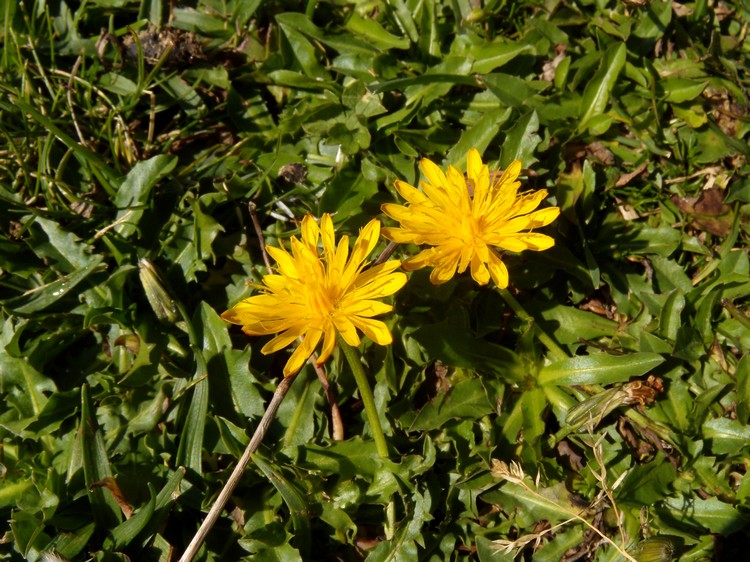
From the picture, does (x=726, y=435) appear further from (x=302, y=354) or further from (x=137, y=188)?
(x=137, y=188)

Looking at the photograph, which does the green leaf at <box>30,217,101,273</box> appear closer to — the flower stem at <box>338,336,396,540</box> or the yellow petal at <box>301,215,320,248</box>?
the yellow petal at <box>301,215,320,248</box>

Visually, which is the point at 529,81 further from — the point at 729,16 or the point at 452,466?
the point at 452,466

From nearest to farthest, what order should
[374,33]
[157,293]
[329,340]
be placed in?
[329,340] → [157,293] → [374,33]

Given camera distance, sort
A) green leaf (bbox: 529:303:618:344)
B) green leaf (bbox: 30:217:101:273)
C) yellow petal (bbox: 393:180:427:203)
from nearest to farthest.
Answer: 1. yellow petal (bbox: 393:180:427:203)
2. green leaf (bbox: 529:303:618:344)
3. green leaf (bbox: 30:217:101:273)

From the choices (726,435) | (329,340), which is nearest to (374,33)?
(329,340)

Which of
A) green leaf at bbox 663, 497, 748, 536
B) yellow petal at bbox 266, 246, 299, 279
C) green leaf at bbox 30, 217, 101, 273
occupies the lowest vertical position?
green leaf at bbox 663, 497, 748, 536

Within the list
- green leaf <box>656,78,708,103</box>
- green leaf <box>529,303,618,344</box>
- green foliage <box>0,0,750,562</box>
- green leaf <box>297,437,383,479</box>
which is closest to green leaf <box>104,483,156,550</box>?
green foliage <box>0,0,750,562</box>

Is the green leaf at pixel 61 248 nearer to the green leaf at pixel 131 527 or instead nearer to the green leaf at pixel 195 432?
the green leaf at pixel 195 432
